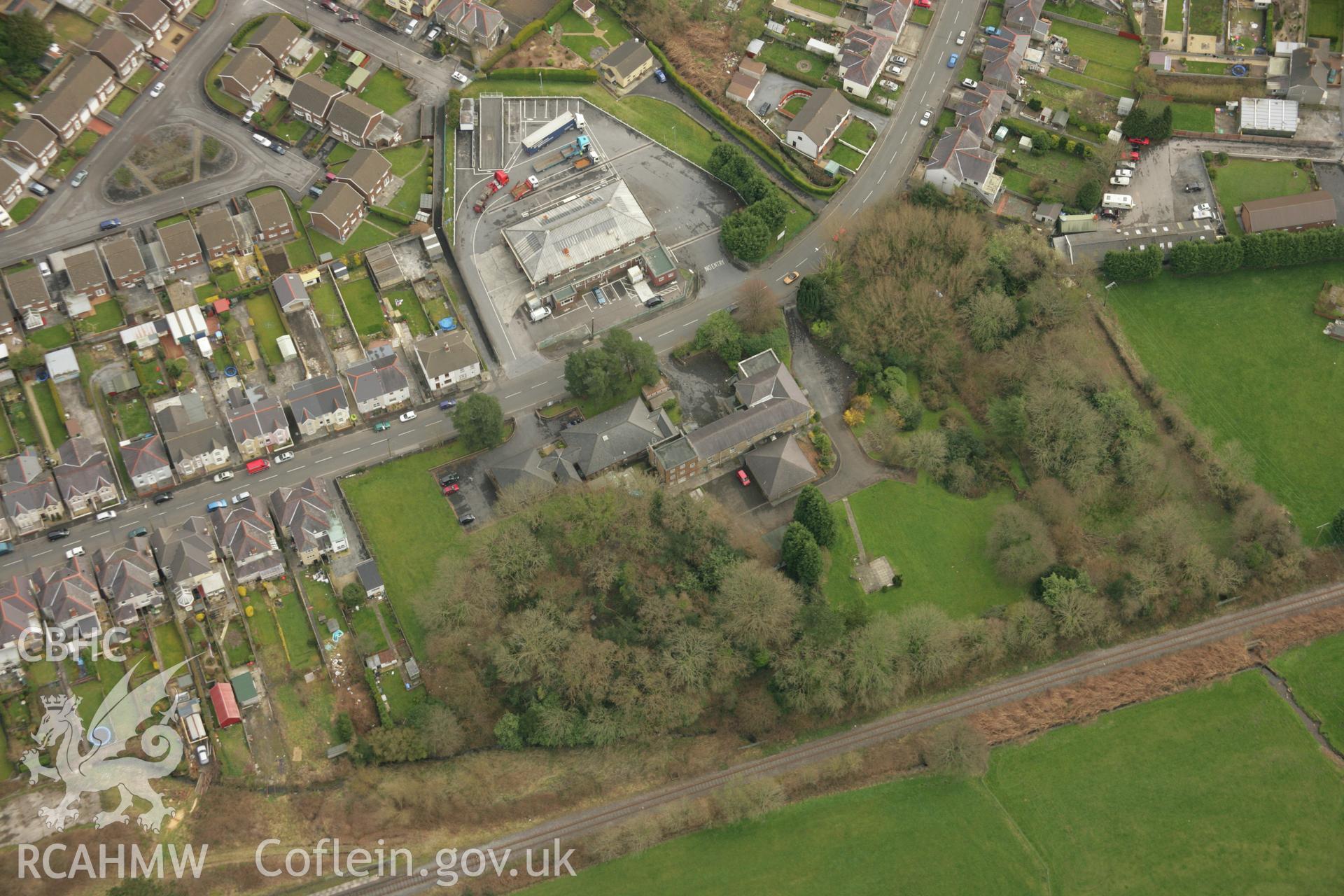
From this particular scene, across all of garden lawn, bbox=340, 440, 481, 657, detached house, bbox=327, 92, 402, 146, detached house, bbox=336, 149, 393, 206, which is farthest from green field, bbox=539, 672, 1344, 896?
detached house, bbox=327, 92, 402, 146

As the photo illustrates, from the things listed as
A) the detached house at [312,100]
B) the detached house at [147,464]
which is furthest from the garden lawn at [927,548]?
the detached house at [312,100]

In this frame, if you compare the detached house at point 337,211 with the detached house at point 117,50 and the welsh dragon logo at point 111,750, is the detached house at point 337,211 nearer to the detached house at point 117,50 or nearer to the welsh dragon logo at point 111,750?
the detached house at point 117,50

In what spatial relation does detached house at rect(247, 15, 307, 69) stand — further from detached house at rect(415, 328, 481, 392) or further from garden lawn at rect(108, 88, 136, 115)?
detached house at rect(415, 328, 481, 392)

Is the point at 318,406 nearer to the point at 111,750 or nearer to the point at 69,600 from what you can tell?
the point at 69,600

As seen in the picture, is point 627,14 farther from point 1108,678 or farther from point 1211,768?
point 1211,768

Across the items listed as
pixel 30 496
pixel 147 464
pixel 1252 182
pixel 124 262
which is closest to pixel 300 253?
pixel 124 262

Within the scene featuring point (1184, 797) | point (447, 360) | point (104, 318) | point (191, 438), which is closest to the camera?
point (1184, 797)
